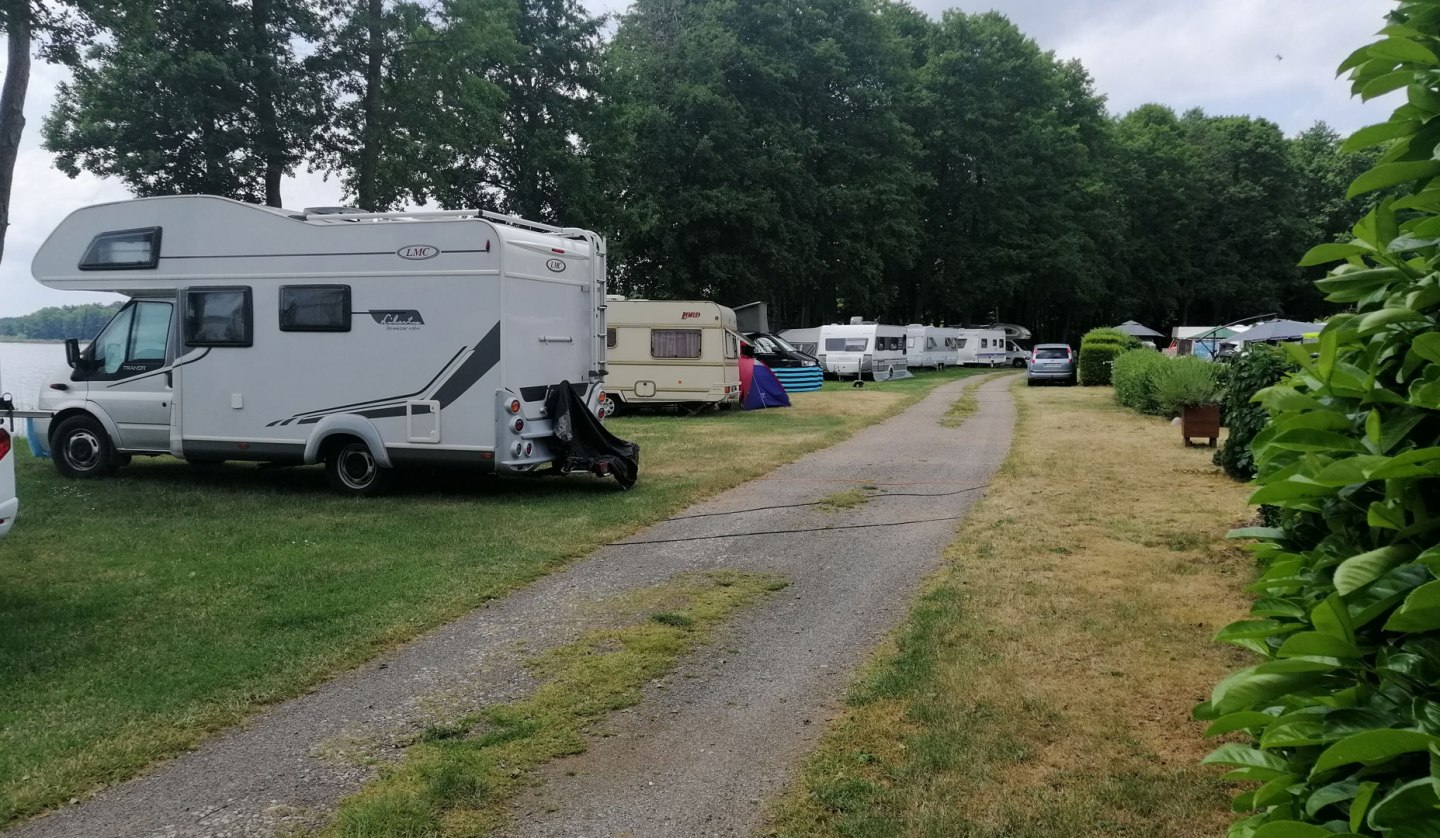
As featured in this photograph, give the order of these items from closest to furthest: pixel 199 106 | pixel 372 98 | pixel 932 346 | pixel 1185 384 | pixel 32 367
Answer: pixel 32 367 → pixel 1185 384 → pixel 199 106 → pixel 372 98 → pixel 932 346

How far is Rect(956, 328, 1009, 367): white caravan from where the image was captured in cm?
5138

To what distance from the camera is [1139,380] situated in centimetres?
2052

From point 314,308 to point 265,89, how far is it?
43.6ft

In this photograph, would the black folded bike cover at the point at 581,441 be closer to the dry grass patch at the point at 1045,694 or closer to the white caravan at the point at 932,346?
the dry grass patch at the point at 1045,694

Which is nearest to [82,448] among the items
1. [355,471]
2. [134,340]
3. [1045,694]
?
[134,340]

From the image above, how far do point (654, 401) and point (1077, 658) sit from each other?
16.0 metres

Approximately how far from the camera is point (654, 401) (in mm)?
20844

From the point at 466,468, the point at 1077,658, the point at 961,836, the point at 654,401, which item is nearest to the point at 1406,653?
the point at 961,836

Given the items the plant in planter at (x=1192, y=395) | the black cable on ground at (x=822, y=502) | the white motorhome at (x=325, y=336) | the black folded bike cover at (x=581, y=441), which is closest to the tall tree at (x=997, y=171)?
the plant in planter at (x=1192, y=395)

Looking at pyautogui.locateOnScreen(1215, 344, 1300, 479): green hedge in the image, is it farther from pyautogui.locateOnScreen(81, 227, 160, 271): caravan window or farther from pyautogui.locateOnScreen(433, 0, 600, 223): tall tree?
pyautogui.locateOnScreen(433, 0, 600, 223): tall tree

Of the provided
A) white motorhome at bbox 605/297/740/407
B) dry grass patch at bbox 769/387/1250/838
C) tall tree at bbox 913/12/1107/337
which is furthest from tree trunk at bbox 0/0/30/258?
tall tree at bbox 913/12/1107/337

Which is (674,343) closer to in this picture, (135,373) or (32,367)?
(135,373)

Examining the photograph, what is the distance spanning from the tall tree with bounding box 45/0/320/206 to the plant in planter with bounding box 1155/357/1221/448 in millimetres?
17721

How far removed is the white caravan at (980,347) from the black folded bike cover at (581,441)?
42.0 meters
